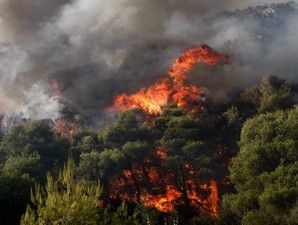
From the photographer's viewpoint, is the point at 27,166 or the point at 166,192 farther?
the point at 27,166

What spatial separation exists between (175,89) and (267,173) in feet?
198

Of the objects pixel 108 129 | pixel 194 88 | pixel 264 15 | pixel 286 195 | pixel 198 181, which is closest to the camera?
pixel 286 195

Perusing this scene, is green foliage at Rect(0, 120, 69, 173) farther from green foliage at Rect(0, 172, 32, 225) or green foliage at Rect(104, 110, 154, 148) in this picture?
green foliage at Rect(0, 172, 32, 225)

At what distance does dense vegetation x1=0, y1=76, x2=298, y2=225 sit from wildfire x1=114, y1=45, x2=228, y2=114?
1009 cm

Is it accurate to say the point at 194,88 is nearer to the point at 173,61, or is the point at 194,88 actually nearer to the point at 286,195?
the point at 173,61

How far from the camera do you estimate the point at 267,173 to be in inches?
2180

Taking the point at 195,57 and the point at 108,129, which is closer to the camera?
the point at 108,129

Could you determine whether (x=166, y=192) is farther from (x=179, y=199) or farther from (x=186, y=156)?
(x=186, y=156)

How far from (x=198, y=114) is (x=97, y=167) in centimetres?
2744

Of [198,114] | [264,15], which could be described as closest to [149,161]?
[198,114]

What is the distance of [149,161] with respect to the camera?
75.8 meters

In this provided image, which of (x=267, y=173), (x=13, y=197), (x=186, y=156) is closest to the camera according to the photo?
(x=13, y=197)

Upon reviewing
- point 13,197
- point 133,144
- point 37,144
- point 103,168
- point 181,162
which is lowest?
point 13,197

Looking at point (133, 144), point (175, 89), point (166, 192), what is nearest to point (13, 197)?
point (133, 144)
